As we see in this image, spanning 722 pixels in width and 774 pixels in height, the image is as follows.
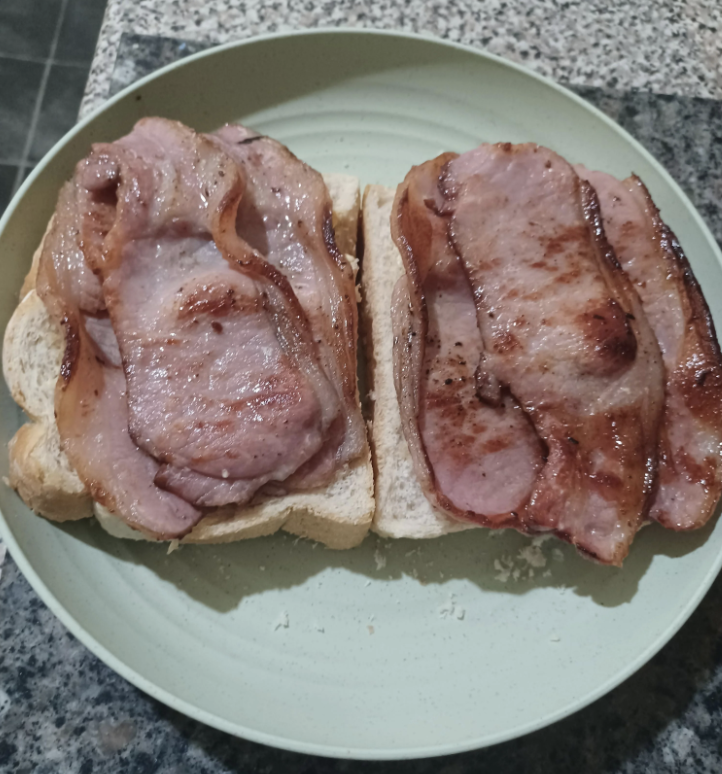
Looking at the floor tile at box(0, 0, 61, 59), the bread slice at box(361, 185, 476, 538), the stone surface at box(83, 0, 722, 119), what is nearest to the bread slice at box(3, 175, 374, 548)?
the bread slice at box(361, 185, 476, 538)

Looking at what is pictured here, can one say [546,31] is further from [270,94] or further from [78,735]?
[78,735]

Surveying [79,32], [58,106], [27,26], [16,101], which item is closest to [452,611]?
[58,106]

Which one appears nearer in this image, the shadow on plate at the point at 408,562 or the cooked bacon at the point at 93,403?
the cooked bacon at the point at 93,403

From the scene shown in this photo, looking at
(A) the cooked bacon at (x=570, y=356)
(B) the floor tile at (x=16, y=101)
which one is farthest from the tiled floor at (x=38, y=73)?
(A) the cooked bacon at (x=570, y=356)

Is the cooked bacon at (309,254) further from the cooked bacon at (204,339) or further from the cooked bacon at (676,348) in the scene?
the cooked bacon at (676,348)

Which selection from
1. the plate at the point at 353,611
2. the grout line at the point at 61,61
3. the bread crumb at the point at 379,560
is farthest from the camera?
the grout line at the point at 61,61

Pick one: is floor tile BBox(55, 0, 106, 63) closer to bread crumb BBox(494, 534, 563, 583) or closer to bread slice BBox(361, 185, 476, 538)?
bread slice BBox(361, 185, 476, 538)

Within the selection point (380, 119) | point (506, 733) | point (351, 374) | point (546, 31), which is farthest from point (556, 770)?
point (546, 31)
